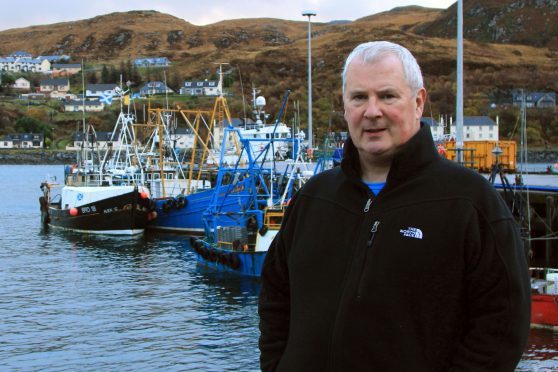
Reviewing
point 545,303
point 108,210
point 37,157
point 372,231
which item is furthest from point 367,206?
point 37,157

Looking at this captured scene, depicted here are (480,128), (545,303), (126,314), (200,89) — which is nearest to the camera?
(545,303)

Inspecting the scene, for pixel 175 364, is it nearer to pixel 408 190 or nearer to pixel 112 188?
pixel 408 190

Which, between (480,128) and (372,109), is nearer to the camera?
A: (372,109)

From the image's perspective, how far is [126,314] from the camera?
2083 centimetres

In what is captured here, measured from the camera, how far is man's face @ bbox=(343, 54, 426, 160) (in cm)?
341

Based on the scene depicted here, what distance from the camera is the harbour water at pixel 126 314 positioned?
52.7 ft

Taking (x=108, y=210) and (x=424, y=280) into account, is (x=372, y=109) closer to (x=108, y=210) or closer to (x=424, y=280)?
(x=424, y=280)

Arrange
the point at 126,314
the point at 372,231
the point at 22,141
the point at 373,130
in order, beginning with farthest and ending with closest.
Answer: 1. the point at 22,141
2. the point at 126,314
3. the point at 373,130
4. the point at 372,231

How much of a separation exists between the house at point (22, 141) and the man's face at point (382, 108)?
6727 inches

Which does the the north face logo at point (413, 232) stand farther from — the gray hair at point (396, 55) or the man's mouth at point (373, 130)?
the gray hair at point (396, 55)

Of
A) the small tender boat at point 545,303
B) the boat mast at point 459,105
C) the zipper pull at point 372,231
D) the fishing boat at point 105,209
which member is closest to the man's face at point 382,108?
the zipper pull at point 372,231

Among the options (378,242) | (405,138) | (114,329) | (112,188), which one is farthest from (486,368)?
(112,188)

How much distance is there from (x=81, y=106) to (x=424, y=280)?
188723 millimetres

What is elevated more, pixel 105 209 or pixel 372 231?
pixel 372 231
